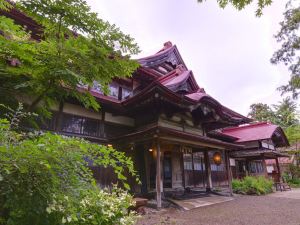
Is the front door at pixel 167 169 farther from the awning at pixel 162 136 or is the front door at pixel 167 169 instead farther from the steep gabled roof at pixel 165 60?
the steep gabled roof at pixel 165 60

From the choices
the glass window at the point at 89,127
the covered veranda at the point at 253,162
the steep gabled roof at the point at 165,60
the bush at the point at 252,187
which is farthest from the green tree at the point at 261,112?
the glass window at the point at 89,127

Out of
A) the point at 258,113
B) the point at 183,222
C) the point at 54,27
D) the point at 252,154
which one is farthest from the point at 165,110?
the point at 258,113

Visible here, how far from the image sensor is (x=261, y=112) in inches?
1745

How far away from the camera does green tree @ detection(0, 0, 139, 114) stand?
3.35 metres

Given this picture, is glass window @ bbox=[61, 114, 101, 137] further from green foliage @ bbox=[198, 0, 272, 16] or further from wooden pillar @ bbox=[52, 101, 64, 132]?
green foliage @ bbox=[198, 0, 272, 16]

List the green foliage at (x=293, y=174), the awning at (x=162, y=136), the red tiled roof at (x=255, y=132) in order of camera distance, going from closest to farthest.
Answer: the awning at (x=162, y=136)
the red tiled roof at (x=255, y=132)
the green foliage at (x=293, y=174)

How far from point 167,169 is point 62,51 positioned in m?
10.1

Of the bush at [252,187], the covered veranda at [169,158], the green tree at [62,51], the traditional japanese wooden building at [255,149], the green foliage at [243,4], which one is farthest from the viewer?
the traditional japanese wooden building at [255,149]

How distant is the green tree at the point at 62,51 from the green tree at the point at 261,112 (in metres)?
46.2

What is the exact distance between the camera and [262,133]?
20625 mm

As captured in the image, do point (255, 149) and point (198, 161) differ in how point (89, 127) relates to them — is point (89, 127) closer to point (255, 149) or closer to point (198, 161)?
point (198, 161)

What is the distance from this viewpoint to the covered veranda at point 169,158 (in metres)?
8.80

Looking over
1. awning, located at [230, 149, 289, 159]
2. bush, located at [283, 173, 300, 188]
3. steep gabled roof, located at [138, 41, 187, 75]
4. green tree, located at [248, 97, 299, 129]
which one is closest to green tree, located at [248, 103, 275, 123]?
green tree, located at [248, 97, 299, 129]

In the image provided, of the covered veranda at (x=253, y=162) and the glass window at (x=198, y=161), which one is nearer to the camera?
the glass window at (x=198, y=161)
